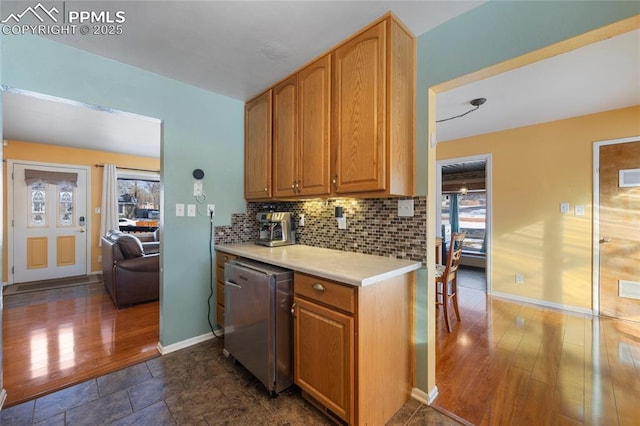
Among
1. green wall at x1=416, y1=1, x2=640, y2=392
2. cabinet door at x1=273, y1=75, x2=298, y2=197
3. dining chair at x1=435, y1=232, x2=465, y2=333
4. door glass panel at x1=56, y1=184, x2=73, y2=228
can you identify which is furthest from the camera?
door glass panel at x1=56, y1=184, x2=73, y2=228

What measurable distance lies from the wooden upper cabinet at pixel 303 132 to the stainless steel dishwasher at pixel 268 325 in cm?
71

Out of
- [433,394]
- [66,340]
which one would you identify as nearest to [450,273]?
[433,394]

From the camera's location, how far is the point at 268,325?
65.5 inches

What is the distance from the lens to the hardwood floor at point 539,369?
155 centimetres

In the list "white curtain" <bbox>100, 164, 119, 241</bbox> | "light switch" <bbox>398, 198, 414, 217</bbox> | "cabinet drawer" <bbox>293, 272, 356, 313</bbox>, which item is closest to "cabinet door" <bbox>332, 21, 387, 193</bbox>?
"light switch" <bbox>398, 198, 414, 217</bbox>

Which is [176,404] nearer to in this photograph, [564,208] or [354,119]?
[354,119]

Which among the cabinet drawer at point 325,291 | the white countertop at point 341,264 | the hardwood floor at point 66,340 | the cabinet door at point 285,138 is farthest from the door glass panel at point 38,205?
the cabinet drawer at point 325,291

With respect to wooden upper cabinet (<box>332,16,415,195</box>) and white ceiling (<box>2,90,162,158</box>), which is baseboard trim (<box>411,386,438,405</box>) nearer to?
wooden upper cabinet (<box>332,16,415,195</box>)

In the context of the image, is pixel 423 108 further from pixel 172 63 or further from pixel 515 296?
pixel 515 296

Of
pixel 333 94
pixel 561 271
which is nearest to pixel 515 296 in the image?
pixel 561 271

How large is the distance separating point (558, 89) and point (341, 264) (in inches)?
111

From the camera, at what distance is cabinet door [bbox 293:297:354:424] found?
1345mm

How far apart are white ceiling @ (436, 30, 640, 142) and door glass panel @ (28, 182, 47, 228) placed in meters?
6.42

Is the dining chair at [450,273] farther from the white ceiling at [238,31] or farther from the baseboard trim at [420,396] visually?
the white ceiling at [238,31]
